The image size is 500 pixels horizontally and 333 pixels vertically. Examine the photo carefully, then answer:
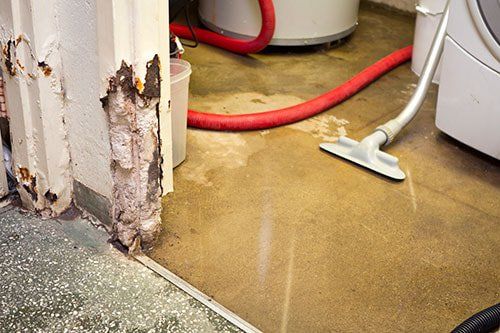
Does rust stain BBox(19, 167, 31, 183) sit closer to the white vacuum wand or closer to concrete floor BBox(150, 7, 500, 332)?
concrete floor BBox(150, 7, 500, 332)

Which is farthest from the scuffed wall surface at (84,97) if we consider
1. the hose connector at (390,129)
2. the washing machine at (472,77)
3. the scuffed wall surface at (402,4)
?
the scuffed wall surface at (402,4)

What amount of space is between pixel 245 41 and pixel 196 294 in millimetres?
1488

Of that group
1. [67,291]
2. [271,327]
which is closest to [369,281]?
[271,327]

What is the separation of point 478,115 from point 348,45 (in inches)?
42.9

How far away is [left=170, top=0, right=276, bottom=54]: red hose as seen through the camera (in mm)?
2426

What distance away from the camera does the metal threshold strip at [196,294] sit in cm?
128

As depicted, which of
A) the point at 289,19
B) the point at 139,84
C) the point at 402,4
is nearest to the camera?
the point at 139,84

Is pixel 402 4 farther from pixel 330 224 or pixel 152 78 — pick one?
pixel 152 78

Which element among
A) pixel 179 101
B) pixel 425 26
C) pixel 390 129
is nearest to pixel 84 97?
pixel 179 101

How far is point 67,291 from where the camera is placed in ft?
4.31

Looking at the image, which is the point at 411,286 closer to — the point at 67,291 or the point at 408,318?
the point at 408,318

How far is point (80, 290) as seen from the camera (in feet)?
4.33

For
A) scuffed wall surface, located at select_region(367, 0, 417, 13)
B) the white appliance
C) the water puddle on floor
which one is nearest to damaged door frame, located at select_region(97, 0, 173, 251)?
the water puddle on floor

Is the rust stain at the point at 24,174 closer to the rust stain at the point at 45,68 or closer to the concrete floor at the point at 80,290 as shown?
the concrete floor at the point at 80,290
